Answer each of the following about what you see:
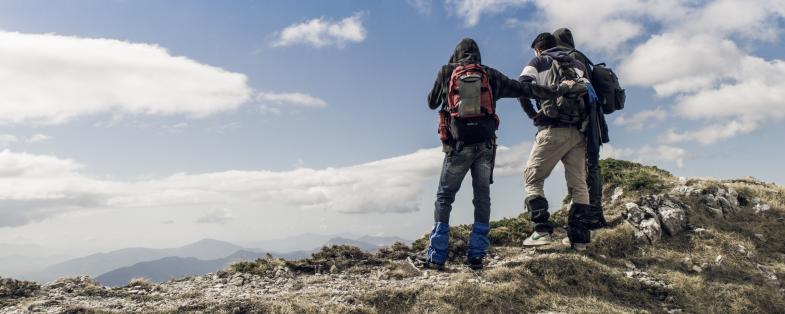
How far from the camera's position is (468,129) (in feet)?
25.7

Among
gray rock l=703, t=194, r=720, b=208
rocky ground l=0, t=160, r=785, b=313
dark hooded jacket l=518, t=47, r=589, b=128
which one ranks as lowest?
rocky ground l=0, t=160, r=785, b=313

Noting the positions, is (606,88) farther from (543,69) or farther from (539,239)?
(539,239)

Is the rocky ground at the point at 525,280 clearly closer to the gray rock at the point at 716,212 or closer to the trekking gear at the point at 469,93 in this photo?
the gray rock at the point at 716,212

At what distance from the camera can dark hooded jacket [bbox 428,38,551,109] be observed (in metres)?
7.99

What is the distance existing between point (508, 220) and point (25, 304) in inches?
385

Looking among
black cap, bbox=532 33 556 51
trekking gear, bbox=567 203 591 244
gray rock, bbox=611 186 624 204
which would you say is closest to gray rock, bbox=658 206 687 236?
gray rock, bbox=611 186 624 204

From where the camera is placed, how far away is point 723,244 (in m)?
9.72

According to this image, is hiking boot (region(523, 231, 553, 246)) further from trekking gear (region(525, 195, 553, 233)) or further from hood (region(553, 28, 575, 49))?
hood (region(553, 28, 575, 49))

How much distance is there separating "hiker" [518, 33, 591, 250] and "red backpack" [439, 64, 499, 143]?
3.77 ft

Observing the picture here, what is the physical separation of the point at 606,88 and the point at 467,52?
135 inches

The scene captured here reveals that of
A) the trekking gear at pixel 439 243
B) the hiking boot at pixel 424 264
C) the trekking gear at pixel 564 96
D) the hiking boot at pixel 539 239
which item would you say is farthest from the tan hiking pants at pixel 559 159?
the hiking boot at pixel 424 264

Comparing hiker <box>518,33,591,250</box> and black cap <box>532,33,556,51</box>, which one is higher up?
black cap <box>532,33,556,51</box>

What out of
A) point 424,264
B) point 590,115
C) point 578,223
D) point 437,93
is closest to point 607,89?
point 590,115

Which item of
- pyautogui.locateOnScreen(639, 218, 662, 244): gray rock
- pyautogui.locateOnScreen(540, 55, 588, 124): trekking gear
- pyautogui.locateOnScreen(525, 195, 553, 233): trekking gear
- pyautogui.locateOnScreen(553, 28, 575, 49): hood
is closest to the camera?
pyautogui.locateOnScreen(540, 55, 588, 124): trekking gear
